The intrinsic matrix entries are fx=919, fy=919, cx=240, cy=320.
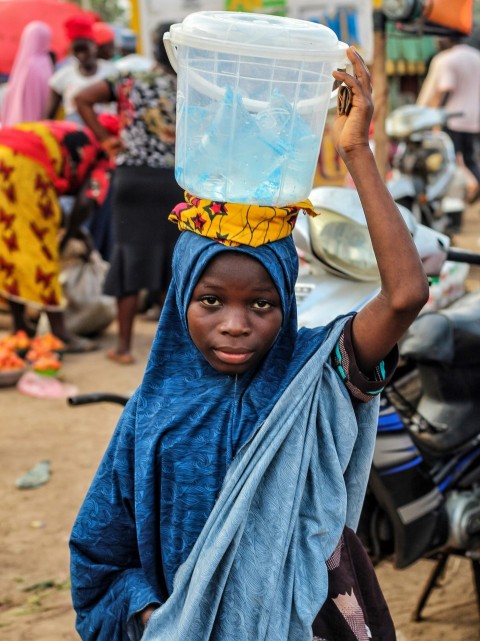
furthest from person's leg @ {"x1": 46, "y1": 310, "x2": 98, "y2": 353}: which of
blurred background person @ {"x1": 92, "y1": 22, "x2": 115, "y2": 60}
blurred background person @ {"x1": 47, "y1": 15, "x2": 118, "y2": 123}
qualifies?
blurred background person @ {"x1": 92, "y1": 22, "x2": 115, "y2": 60}

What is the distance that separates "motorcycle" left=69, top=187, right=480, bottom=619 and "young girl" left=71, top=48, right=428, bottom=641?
0.93m

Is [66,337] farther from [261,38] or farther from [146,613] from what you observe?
[261,38]

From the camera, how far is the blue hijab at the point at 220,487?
168cm

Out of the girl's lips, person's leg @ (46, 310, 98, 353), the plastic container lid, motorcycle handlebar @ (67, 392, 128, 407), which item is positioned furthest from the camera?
person's leg @ (46, 310, 98, 353)

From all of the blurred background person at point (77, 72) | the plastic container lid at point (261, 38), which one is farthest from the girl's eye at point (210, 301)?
the blurred background person at point (77, 72)

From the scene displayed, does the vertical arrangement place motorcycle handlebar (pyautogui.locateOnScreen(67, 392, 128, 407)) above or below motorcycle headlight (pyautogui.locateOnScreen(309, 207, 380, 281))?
below

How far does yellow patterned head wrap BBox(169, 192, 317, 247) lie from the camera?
1707mm

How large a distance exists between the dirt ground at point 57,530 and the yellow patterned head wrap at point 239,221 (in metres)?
1.99

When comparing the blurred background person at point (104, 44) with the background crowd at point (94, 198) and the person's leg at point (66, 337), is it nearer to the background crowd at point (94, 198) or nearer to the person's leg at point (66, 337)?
the background crowd at point (94, 198)

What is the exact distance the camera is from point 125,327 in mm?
6527

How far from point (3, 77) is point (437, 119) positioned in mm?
7681

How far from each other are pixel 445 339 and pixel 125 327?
12.6ft

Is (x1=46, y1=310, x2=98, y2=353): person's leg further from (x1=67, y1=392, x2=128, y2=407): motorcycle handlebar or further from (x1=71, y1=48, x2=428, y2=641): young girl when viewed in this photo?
(x1=71, y1=48, x2=428, y2=641): young girl

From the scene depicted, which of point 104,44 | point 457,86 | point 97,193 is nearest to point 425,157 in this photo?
point 457,86
